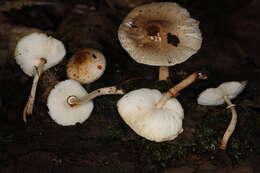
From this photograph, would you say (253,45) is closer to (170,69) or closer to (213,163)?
(170,69)

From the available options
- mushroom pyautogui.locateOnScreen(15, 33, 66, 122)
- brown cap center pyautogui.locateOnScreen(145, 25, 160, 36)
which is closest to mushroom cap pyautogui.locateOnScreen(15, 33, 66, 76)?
mushroom pyautogui.locateOnScreen(15, 33, 66, 122)

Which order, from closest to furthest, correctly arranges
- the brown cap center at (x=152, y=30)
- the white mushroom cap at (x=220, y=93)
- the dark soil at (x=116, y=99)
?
the dark soil at (x=116, y=99) → the white mushroom cap at (x=220, y=93) → the brown cap center at (x=152, y=30)


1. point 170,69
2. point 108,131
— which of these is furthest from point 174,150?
point 170,69

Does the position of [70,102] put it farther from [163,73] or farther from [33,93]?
[163,73]

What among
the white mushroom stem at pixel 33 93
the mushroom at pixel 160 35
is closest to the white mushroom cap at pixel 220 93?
the mushroom at pixel 160 35

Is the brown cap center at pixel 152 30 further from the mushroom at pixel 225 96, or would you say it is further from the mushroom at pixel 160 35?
the mushroom at pixel 225 96
